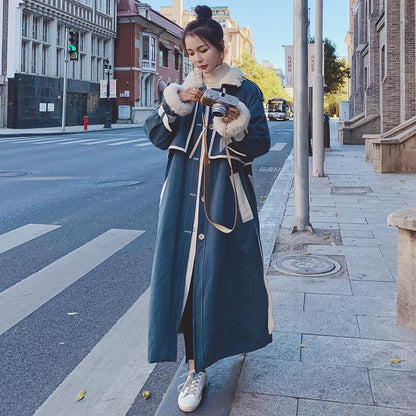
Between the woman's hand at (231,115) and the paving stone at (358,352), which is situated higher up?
the woman's hand at (231,115)

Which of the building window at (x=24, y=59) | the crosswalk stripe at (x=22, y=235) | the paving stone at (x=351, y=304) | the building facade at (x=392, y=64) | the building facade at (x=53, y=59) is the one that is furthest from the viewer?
the building window at (x=24, y=59)

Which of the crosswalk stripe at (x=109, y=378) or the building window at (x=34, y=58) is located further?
the building window at (x=34, y=58)

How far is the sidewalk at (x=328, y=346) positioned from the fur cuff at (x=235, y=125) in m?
1.30

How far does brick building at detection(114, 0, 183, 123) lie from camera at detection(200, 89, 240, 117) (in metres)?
47.6

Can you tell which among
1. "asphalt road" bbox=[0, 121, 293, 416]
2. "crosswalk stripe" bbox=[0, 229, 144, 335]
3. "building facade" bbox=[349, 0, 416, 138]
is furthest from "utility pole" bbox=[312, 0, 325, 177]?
"building facade" bbox=[349, 0, 416, 138]

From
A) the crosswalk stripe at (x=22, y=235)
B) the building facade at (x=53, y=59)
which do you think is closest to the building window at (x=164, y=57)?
the building facade at (x=53, y=59)

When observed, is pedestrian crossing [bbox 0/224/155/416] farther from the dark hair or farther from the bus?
the bus

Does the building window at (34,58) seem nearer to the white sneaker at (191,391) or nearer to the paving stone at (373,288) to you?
the paving stone at (373,288)

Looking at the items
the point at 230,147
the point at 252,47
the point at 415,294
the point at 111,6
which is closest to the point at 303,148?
the point at 415,294

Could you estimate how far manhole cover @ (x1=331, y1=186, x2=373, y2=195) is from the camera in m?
9.59

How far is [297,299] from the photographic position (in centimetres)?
403

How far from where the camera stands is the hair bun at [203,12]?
2.46 meters


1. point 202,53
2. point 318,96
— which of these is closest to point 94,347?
point 202,53

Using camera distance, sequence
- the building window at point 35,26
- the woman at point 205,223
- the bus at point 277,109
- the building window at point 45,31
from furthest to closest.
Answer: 1. the bus at point 277,109
2. the building window at point 45,31
3. the building window at point 35,26
4. the woman at point 205,223
